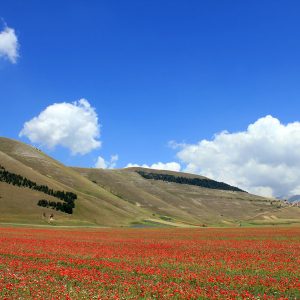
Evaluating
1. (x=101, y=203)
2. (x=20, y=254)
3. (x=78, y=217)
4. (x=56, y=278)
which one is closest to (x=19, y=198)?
(x=78, y=217)

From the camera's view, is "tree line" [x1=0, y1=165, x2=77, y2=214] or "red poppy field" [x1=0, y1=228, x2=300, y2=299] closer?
"red poppy field" [x1=0, y1=228, x2=300, y2=299]

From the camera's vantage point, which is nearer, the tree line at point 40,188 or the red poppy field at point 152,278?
the red poppy field at point 152,278

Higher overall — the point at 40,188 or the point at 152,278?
the point at 40,188

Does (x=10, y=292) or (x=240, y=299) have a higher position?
(x=240, y=299)

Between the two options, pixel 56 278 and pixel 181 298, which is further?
pixel 56 278

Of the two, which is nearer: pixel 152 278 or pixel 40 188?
pixel 152 278

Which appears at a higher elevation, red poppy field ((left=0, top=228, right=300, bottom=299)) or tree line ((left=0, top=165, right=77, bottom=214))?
tree line ((left=0, top=165, right=77, bottom=214))

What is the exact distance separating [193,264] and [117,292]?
35.7 ft

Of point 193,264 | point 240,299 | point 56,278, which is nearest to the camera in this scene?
point 240,299

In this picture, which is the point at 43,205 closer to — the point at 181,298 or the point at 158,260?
the point at 158,260

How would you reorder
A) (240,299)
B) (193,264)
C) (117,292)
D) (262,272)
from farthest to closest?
(193,264) → (262,272) → (117,292) → (240,299)

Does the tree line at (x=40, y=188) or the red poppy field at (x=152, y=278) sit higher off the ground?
the tree line at (x=40, y=188)

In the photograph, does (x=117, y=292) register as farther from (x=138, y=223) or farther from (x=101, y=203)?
(x=101, y=203)

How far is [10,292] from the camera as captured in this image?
16938mm
